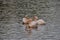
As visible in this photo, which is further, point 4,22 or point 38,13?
point 38,13

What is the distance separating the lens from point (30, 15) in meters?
4.66

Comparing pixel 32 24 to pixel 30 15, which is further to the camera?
pixel 30 15

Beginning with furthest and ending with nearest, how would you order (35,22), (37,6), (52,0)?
(52,0) → (37,6) → (35,22)

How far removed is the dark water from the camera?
3254mm

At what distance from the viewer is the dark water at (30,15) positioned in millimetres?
3254

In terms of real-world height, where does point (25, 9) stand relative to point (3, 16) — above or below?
above

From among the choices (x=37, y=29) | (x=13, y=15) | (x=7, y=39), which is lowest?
(x=7, y=39)

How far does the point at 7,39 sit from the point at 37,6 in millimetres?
2153

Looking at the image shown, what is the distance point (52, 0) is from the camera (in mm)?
5465

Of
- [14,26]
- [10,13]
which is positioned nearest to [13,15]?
[10,13]

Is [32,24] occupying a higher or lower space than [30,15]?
lower

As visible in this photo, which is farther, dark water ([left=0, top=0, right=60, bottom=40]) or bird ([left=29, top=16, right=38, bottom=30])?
bird ([left=29, top=16, right=38, bottom=30])

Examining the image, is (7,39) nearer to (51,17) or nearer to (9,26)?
(9,26)

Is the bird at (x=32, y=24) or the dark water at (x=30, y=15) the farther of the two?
the bird at (x=32, y=24)
